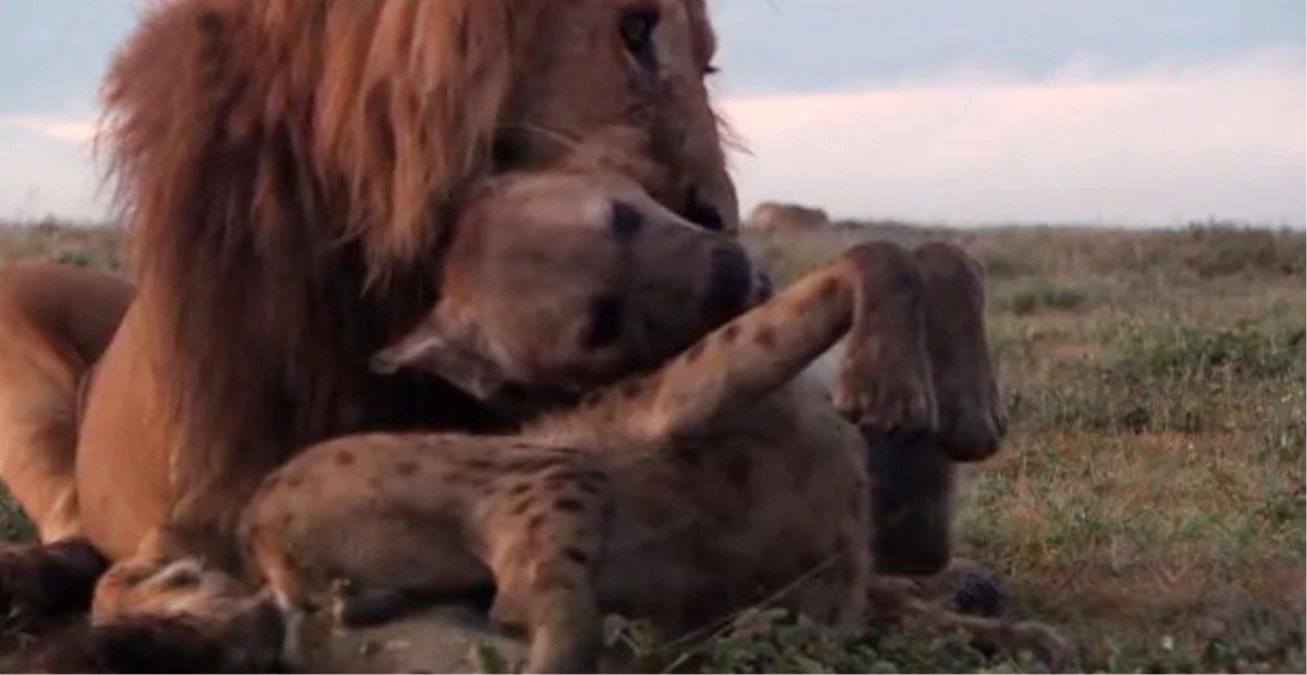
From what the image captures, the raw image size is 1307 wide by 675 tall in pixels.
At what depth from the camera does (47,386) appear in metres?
5.61

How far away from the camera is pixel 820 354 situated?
397 centimetres

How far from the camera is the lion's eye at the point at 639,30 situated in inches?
163

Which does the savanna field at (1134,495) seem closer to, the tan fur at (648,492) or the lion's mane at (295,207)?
the tan fur at (648,492)

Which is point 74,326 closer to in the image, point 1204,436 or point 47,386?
point 47,386

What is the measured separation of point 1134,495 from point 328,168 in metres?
3.23

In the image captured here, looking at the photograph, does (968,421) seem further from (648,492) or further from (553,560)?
(553,560)

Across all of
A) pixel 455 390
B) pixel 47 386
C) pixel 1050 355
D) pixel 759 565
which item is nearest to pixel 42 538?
pixel 47 386

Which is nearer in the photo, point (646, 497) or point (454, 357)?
point (646, 497)

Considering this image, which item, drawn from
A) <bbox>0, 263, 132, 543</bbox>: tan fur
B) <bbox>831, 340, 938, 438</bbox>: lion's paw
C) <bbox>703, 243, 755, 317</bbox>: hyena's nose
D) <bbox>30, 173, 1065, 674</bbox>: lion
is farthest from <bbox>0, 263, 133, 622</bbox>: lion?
<bbox>831, 340, 938, 438</bbox>: lion's paw

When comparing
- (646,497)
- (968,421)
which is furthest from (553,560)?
(968,421)

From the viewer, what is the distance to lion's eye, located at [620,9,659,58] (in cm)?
415

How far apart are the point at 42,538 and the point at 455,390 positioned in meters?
1.57

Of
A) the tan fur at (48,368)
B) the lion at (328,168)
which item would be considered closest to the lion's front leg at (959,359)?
the lion at (328,168)

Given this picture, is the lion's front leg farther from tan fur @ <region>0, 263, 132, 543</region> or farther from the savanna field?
tan fur @ <region>0, 263, 132, 543</region>
